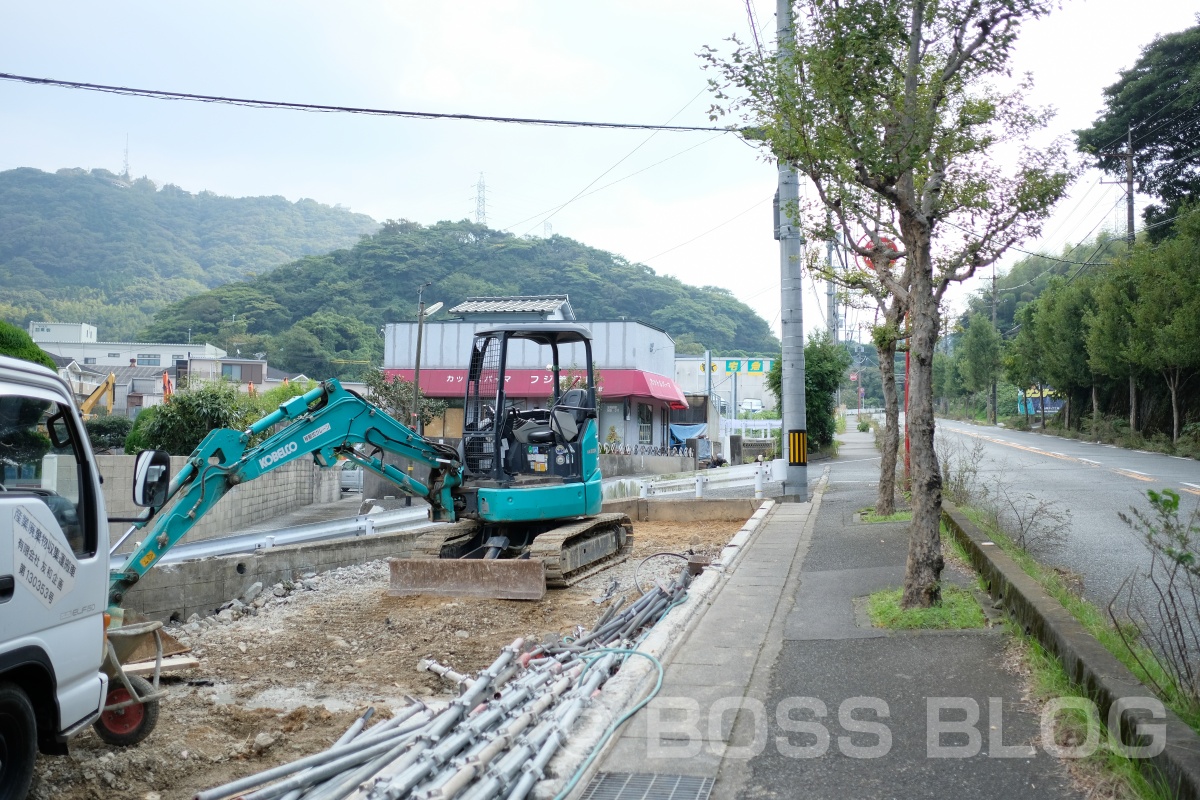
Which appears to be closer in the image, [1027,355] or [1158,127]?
[1158,127]

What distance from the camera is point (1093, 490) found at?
17.2 m

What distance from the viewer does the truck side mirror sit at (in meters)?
5.72

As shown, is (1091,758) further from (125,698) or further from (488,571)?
(488,571)

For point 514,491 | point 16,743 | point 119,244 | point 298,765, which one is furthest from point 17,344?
point 119,244

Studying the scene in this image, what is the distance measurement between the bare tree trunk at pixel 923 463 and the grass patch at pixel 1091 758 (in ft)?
5.68

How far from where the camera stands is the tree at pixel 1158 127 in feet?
114

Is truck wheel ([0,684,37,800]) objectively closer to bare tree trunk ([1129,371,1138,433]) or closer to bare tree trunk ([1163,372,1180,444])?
bare tree trunk ([1163,372,1180,444])

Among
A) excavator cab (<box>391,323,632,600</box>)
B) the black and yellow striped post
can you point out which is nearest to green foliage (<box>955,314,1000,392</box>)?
the black and yellow striped post

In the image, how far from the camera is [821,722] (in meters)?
5.36

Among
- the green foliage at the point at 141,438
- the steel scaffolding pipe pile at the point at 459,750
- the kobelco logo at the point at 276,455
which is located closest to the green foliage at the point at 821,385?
the green foliage at the point at 141,438

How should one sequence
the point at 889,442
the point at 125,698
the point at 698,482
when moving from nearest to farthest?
the point at 125,698
the point at 889,442
the point at 698,482

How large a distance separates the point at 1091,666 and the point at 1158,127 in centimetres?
3706

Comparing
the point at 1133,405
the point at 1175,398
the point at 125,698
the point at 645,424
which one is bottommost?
the point at 125,698

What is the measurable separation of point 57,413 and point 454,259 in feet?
201
